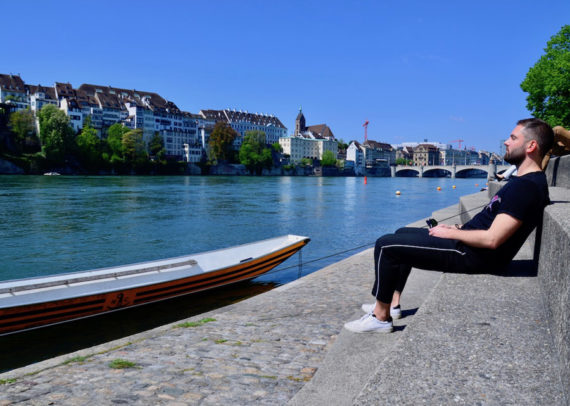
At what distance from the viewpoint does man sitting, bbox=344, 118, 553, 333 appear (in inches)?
129

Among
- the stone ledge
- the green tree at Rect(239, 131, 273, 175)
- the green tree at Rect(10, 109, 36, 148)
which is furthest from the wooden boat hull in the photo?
the green tree at Rect(239, 131, 273, 175)

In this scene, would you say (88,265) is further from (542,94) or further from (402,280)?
(542,94)

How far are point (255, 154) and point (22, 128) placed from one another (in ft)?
190

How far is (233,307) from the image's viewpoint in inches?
256

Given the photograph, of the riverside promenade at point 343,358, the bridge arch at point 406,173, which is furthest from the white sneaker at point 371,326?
the bridge arch at point 406,173

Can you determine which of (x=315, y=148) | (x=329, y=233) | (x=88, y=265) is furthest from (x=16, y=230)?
(x=315, y=148)

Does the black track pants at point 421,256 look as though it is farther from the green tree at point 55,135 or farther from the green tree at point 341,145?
the green tree at point 341,145

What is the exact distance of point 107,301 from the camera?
24.9 feet

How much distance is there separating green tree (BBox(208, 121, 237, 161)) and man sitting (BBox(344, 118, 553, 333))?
122 meters

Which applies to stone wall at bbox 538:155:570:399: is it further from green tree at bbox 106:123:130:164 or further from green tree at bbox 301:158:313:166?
green tree at bbox 301:158:313:166

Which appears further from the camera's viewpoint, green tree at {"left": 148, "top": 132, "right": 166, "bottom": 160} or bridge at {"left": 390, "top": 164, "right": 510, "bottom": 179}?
bridge at {"left": 390, "top": 164, "right": 510, "bottom": 179}

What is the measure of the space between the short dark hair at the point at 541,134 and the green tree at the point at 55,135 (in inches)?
3672

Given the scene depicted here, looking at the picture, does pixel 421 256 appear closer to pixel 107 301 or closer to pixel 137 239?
pixel 107 301

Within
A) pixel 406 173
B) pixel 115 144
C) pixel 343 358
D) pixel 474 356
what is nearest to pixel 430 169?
pixel 406 173
